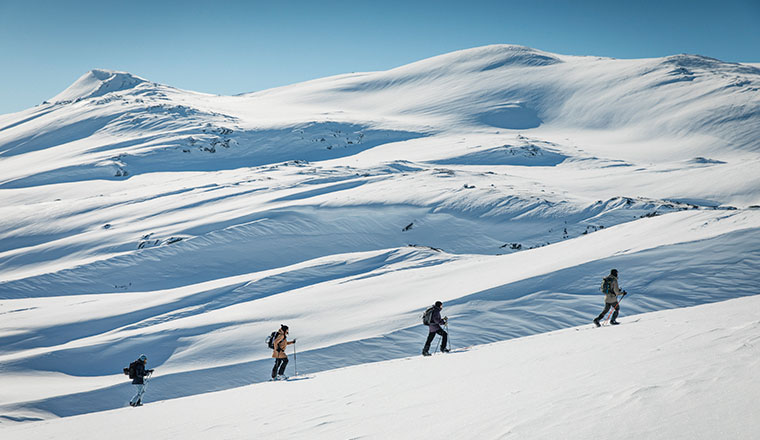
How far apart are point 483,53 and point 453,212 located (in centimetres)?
8154

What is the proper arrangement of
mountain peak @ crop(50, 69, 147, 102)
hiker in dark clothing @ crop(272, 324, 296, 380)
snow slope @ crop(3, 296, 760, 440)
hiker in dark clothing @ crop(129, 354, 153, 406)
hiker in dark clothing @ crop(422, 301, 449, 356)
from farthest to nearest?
mountain peak @ crop(50, 69, 147, 102) → hiker in dark clothing @ crop(272, 324, 296, 380) → hiker in dark clothing @ crop(422, 301, 449, 356) → hiker in dark clothing @ crop(129, 354, 153, 406) → snow slope @ crop(3, 296, 760, 440)

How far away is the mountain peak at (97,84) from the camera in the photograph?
10731 cm

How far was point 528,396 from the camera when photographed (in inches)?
258

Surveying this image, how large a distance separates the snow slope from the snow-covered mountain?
385cm

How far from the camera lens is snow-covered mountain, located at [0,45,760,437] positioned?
1603 cm

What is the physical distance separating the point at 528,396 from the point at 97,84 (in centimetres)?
12616

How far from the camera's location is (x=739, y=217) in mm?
18578

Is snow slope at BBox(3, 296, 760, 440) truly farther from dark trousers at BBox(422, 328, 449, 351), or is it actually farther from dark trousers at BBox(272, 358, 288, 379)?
dark trousers at BBox(272, 358, 288, 379)

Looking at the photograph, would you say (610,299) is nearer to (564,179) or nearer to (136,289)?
(136,289)

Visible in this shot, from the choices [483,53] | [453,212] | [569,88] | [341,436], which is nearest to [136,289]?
[453,212]

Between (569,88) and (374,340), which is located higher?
(569,88)

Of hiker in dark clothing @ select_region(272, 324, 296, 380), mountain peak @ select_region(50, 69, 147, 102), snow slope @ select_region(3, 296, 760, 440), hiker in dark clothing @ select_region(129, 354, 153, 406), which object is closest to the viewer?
snow slope @ select_region(3, 296, 760, 440)

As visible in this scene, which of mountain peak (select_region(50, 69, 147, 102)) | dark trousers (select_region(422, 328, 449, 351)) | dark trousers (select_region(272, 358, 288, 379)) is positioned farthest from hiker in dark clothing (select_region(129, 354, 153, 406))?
mountain peak (select_region(50, 69, 147, 102))

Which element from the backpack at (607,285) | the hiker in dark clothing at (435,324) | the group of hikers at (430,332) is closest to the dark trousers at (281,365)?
the group of hikers at (430,332)
